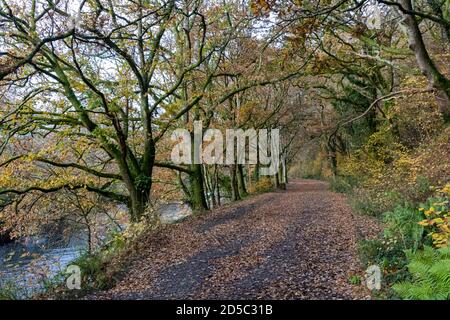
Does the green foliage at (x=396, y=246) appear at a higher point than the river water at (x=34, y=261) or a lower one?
higher

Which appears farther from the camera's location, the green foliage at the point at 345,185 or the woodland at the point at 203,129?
the green foliage at the point at 345,185

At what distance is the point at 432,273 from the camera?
14.0 feet

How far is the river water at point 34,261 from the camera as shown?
23.6 ft

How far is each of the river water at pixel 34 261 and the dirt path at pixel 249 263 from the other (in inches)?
76.1

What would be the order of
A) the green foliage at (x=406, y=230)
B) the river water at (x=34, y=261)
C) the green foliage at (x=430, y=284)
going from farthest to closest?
the river water at (x=34, y=261) < the green foliage at (x=406, y=230) < the green foliage at (x=430, y=284)

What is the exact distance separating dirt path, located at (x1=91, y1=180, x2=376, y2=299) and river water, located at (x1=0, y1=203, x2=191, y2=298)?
1.93 meters

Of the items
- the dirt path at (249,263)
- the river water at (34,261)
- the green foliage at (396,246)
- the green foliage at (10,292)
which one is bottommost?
the river water at (34,261)

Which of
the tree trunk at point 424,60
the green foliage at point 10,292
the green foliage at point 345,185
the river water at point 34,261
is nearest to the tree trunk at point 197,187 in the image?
the river water at point 34,261

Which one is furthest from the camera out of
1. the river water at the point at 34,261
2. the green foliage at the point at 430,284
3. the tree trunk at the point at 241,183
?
the tree trunk at the point at 241,183

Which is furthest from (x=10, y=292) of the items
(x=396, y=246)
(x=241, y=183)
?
(x=241, y=183)

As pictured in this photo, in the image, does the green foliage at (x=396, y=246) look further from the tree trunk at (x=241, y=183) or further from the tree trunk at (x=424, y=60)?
the tree trunk at (x=241, y=183)

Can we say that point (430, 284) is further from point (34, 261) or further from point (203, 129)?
point (203, 129)

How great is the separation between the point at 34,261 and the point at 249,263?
5017 mm

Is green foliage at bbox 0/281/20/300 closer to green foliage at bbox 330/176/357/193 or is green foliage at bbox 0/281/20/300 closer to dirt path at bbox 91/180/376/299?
dirt path at bbox 91/180/376/299
